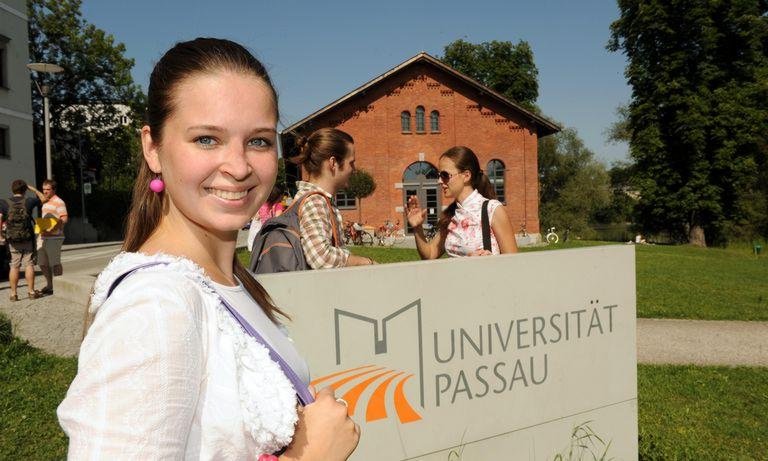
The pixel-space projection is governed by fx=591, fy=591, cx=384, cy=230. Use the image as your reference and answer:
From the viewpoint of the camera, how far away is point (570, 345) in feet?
11.6

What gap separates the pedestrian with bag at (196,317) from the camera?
0.84m

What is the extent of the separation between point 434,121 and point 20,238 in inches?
1007

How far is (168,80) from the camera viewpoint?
3.86 feet

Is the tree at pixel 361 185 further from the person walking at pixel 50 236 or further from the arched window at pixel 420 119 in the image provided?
the person walking at pixel 50 236

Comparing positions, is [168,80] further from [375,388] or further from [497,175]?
[497,175]

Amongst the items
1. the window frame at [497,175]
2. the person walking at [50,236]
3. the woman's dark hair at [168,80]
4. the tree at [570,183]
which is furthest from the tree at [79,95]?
the woman's dark hair at [168,80]

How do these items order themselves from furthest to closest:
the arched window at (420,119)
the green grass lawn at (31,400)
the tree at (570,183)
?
the tree at (570,183) → the arched window at (420,119) → the green grass lawn at (31,400)

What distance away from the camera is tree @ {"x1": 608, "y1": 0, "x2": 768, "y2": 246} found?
31156mm

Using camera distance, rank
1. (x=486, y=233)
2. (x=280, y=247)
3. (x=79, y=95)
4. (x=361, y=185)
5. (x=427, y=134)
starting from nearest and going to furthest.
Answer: (x=280, y=247)
(x=486, y=233)
(x=361, y=185)
(x=427, y=134)
(x=79, y=95)

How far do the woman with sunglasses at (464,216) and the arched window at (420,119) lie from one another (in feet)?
93.0

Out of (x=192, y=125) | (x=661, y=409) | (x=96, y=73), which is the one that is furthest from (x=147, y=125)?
→ (x=96, y=73)

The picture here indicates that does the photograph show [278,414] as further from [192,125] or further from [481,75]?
[481,75]

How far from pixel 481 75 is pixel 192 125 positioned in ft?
178

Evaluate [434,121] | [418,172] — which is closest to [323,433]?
[418,172]
